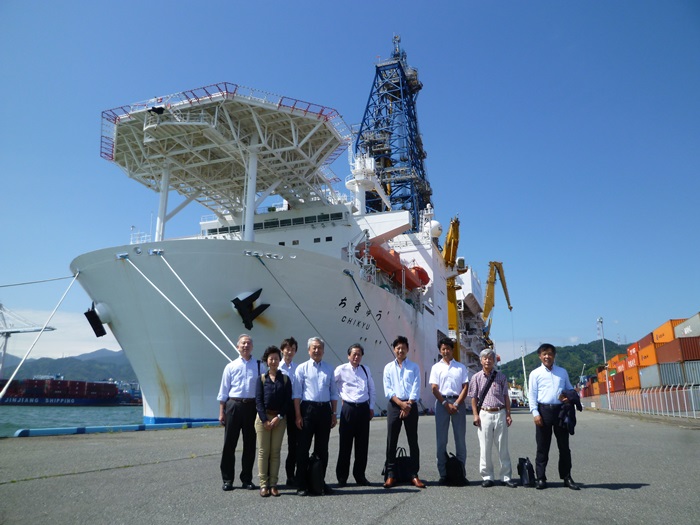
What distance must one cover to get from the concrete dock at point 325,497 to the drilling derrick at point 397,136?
3453 centimetres

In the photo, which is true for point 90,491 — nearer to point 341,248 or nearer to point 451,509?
point 451,509

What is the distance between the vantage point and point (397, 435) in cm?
544

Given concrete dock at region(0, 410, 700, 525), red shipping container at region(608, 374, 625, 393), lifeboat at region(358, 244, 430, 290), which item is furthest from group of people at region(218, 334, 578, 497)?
red shipping container at region(608, 374, 625, 393)

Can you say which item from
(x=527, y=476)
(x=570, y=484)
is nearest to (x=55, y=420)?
(x=527, y=476)

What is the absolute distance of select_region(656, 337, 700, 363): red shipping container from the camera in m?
23.3

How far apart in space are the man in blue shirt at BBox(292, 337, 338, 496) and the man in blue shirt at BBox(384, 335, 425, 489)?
0.64 metres

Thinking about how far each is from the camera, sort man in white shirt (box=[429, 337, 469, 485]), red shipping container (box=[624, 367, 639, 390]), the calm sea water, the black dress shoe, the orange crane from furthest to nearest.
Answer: the orange crane
red shipping container (box=[624, 367, 639, 390])
the calm sea water
man in white shirt (box=[429, 337, 469, 485])
the black dress shoe

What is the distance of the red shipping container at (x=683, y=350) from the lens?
2333 centimetres

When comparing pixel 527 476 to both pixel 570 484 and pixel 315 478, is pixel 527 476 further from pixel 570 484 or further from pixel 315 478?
pixel 315 478

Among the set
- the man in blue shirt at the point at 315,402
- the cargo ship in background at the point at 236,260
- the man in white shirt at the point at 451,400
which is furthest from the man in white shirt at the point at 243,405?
the cargo ship in background at the point at 236,260

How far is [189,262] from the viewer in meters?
15.2

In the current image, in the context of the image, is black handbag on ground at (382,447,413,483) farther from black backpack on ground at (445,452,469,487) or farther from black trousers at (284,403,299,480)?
black trousers at (284,403,299,480)

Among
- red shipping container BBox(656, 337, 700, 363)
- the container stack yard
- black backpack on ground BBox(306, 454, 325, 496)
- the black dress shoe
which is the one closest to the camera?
black backpack on ground BBox(306, 454, 325, 496)

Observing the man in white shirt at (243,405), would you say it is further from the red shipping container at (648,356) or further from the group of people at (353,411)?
the red shipping container at (648,356)
